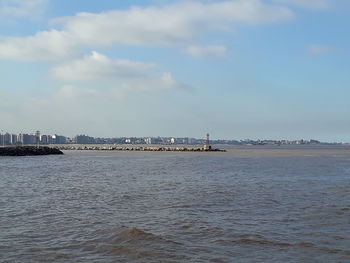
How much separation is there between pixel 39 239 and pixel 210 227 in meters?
5.11

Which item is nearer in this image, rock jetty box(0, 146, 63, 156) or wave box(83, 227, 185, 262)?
wave box(83, 227, 185, 262)

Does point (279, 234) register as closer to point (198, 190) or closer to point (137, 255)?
point (137, 255)

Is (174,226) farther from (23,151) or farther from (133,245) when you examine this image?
(23,151)

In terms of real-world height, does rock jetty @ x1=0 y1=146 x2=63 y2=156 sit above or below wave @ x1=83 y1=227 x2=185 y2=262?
above


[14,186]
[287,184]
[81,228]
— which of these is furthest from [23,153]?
[81,228]

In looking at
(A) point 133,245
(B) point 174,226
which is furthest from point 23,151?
(A) point 133,245

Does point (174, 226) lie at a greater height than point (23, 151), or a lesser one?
lesser

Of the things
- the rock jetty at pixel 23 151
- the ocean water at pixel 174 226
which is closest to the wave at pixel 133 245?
the ocean water at pixel 174 226

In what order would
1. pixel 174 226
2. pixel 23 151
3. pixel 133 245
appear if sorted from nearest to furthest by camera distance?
pixel 133 245 → pixel 174 226 → pixel 23 151

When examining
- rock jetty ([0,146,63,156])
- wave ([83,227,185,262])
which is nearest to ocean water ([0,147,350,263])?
wave ([83,227,185,262])

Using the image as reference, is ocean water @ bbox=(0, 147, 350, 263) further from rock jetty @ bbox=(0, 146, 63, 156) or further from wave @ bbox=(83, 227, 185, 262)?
rock jetty @ bbox=(0, 146, 63, 156)

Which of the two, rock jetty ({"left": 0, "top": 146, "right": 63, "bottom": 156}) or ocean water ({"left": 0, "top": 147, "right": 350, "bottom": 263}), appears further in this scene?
rock jetty ({"left": 0, "top": 146, "right": 63, "bottom": 156})

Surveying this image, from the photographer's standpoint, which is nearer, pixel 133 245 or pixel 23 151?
pixel 133 245

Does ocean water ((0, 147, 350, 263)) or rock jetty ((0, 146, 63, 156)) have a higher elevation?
rock jetty ((0, 146, 63, 156))
